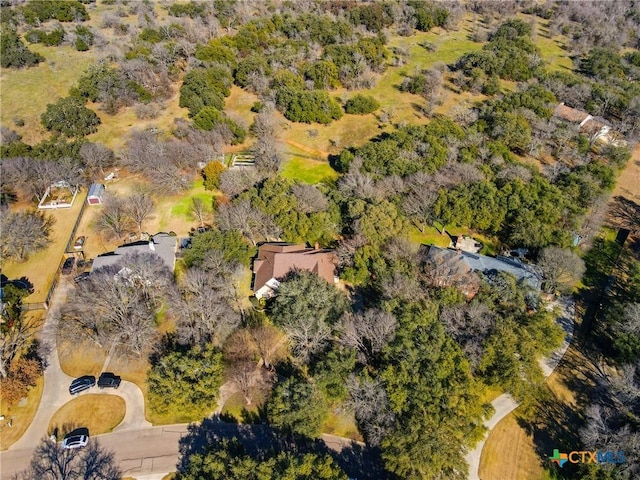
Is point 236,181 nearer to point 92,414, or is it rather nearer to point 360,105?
point 92,414

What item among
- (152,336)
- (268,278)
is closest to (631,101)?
(268,278)

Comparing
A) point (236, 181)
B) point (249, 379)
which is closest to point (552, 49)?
point (236, 181)

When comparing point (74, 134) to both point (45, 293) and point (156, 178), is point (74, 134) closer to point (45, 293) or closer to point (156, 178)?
point (156, 178)

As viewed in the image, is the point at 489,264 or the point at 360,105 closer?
the point at 489,264

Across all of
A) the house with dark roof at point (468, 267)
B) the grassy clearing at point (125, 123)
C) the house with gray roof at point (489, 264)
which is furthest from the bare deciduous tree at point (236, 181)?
the house with gray roof at point (489, 264)

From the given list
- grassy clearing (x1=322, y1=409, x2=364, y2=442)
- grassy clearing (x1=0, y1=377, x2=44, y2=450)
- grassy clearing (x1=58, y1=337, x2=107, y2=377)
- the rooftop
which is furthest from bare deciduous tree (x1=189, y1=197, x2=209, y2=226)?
grassy clearing (x1=322, y1=409, x2=364, y2=442)
